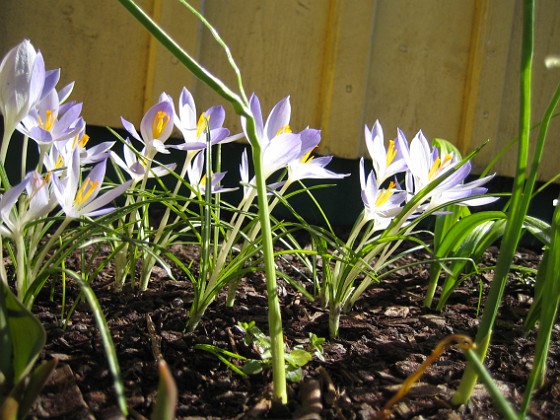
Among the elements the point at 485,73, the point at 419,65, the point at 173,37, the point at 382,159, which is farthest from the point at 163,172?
the point at 485,73

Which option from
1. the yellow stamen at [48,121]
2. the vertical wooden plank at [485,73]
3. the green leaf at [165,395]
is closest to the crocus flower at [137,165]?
the yellow stamen at [48,121]

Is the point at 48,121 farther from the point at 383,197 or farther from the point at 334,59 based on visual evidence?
the point at 334,59

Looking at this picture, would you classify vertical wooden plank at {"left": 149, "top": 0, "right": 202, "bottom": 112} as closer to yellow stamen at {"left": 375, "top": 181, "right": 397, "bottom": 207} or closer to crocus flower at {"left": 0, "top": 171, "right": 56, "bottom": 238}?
yellow stamen at {"left": 375, "top": 181, "right": 397, "bottom": 207}

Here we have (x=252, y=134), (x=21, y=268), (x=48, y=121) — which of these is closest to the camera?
(x=252, y=134)

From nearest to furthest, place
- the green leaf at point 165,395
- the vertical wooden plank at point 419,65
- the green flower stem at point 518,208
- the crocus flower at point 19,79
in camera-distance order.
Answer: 1. the green leaf at point 165,395
2. the green flower stem at point 518,208
3. the crocus flower at point 19,79
4. the vertical wooden plank at point 419,65

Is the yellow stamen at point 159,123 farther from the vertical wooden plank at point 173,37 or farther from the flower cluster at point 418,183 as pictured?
the vertical wooden plank at point 173,37

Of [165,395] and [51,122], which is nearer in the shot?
[165,395]

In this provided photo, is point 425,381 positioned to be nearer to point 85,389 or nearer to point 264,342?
point 264,342
